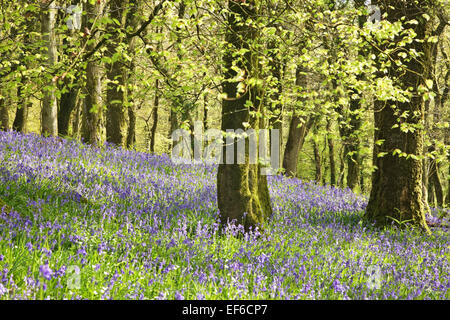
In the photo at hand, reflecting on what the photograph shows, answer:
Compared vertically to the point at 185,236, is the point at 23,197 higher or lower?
higher

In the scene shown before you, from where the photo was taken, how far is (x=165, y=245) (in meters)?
4.96

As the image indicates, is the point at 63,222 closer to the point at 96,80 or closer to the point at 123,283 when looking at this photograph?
the point at 123,283

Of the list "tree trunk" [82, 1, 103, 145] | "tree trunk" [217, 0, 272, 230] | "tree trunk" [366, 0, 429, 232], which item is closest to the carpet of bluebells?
"tree trunk" [217, 0, 272, 230]

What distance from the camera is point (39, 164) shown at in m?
7.52

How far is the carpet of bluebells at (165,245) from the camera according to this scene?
3.72 metres

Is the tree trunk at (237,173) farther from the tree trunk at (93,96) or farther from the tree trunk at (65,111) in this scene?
the tree trunk at (65,111)

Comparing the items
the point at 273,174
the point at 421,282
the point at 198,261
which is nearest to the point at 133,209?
the point at 198,261

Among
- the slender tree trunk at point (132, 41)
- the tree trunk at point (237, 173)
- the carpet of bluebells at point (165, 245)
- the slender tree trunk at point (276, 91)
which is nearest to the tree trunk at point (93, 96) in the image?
the slender tree trunk at point (132, 41)

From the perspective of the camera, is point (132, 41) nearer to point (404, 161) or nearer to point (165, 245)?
point (404, 161)

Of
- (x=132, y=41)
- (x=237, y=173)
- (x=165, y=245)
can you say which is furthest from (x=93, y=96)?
(x=165, y=245)

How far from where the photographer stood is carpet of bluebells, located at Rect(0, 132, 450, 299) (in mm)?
3725

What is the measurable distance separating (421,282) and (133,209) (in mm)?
4001

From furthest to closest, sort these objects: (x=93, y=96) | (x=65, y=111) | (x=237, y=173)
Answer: (x=65, y=111) → (x=93, y=96) → (x=237, y=173)

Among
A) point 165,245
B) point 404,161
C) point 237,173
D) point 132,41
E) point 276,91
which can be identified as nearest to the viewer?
point 165,245
